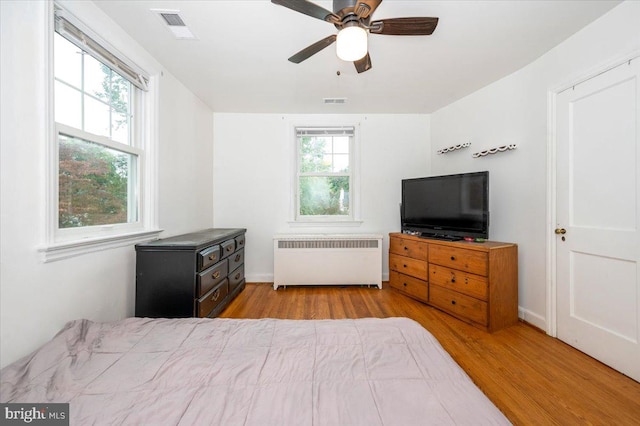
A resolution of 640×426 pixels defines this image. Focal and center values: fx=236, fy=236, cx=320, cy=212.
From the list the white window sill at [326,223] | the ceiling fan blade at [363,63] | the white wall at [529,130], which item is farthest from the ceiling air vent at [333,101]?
the white window sill at [326,223]

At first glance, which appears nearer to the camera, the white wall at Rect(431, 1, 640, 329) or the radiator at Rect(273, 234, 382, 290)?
the white wall at Rect(431, 1, 640, 329)

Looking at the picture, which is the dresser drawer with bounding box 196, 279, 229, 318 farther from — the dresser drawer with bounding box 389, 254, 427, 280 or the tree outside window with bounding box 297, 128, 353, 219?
the dresser drawer with bounding box 389, 254, 427, 280

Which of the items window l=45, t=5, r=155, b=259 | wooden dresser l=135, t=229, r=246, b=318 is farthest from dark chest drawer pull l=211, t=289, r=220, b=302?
window l=45, t=5, r=155, b=259

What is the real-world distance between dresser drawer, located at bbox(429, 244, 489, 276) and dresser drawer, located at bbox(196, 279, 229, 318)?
2350mm

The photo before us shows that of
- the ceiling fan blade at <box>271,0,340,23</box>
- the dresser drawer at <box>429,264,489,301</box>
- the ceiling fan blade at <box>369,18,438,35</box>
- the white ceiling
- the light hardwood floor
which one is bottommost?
the light hardwood floor

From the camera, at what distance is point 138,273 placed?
197 centimetres

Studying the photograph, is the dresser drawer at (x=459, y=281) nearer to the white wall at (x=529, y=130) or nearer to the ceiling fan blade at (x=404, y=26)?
the white wall at (x=529, y=130)

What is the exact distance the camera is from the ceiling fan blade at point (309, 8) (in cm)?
126

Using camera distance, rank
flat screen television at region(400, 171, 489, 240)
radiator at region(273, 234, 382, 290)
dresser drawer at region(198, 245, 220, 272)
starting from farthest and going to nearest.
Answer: radiator at region(273, 234, 382, 290)
flat screen television at region(400, 171, 489, 240)
dresser drawer at region(198, 245, 220, 272)

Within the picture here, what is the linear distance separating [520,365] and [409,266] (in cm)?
137

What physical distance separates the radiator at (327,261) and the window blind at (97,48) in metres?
2.22

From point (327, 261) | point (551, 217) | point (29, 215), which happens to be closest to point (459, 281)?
point (551, 217)

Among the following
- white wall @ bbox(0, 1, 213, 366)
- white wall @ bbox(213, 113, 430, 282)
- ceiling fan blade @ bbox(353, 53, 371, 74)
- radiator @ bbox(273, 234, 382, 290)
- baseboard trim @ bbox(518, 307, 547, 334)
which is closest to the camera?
white wall @ bbox(0, 1, 213, 366)

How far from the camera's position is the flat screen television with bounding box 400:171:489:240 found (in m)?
2.45
